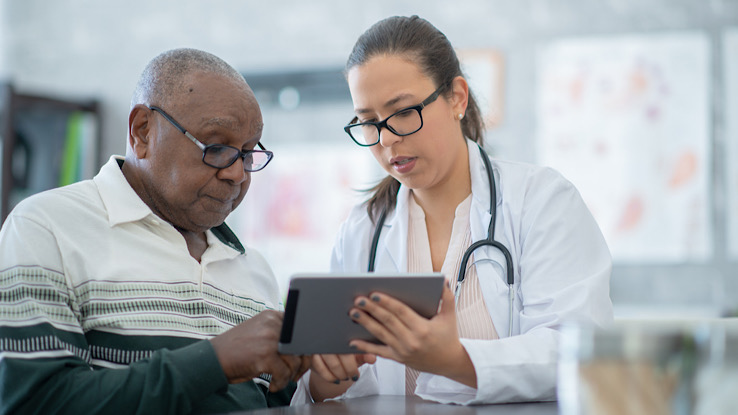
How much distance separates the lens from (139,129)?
5.08 feet

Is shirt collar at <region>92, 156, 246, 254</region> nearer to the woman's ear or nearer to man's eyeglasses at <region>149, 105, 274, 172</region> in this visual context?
man's eyeglasses at <region>149, 105, 274, 172</region>

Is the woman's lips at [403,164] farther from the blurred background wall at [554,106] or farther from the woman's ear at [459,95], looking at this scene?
the blurred background wall at [554,106]

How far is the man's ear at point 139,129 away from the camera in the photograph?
154 cm

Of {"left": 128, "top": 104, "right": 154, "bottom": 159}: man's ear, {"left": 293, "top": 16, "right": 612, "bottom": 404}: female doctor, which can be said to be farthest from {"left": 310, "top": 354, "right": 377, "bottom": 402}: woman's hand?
{"left": 128, "top": 104, "right": 154, "bottom": 159}: man's ear

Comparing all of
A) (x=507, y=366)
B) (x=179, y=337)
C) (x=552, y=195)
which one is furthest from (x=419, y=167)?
(x=179, y=337)

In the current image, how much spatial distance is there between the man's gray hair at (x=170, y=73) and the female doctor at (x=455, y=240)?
35 centimetres

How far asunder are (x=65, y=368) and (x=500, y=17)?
2994 millimetres

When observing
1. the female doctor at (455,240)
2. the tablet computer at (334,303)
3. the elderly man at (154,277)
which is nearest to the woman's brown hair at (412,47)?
the female doctor at (455,240)

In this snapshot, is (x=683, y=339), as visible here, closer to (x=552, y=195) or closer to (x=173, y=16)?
(x=552, y=195)

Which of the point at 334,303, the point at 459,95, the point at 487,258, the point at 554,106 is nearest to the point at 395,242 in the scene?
the point at 487,258

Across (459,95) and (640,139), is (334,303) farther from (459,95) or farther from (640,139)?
(640,139)

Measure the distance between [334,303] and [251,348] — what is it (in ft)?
0.55

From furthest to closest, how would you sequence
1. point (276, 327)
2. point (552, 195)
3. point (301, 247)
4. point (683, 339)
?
1. point (301, 247)
2. point (552, 195)
3. point (276, 327)
4. point (683, 339)

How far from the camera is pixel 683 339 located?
72cm
